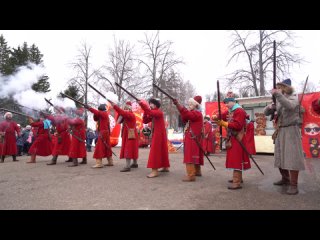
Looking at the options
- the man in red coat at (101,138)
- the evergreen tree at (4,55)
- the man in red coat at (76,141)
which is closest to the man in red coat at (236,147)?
the man in red coat at (101,138)

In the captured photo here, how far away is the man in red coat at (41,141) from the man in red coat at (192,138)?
6310 mm

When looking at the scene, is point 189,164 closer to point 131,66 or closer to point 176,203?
point 176,203

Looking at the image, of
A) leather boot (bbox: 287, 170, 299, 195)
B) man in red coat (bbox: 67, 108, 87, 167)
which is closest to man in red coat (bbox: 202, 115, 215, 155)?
man in red coat (bbox: 67, 108, 87, 167)

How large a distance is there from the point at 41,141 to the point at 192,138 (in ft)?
21.9

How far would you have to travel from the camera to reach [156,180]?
612 cm

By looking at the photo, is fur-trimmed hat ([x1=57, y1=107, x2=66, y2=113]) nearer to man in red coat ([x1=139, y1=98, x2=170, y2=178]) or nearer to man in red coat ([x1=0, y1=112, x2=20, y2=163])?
man in red coat ([x1=0, y1=112, x2=20, y2=163])

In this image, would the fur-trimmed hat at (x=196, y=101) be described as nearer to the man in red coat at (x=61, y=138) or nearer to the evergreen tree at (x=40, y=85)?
the man in red coat at (x=61, y=138)

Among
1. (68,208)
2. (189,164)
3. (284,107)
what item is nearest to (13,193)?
(68,208)

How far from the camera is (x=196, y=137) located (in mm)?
6008

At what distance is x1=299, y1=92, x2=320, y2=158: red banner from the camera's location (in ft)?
35.9

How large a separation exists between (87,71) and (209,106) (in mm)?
16512

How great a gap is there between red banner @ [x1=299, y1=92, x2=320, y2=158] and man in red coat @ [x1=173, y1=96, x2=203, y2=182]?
7.27m

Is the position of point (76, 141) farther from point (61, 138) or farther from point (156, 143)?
point (156, 143)

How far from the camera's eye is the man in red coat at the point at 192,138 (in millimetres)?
5902
